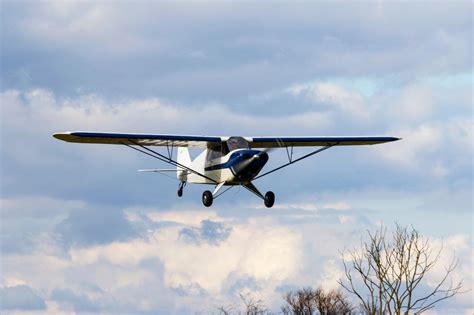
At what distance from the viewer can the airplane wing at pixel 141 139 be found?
44.6 meters

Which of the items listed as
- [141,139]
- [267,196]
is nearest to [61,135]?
[141,139]

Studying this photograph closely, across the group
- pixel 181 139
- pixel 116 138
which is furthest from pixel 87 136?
pixel 181 139

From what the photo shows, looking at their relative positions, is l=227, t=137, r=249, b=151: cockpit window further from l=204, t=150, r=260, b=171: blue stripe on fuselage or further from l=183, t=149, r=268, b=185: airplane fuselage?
l=204, t=150, r=260, b=171: blue stripe on fuselage

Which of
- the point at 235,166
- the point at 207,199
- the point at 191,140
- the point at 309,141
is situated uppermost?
the point at 309,141

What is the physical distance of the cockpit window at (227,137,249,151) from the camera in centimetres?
4591

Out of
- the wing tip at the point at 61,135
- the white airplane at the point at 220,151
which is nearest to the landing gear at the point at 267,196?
the white airplane at the point at 220,151

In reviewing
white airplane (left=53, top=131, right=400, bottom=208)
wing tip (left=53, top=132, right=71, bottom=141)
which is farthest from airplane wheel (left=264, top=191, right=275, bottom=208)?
wing tip (left=53, top=132, right=71, bottom=141)

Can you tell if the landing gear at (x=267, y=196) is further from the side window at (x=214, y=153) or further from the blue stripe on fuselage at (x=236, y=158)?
the side window at (x=214, y=153)

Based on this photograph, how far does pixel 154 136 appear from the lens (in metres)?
46.3

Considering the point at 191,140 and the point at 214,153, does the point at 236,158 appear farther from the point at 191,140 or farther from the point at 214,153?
the point at 191,140

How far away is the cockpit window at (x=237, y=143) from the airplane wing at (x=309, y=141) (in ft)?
7.45

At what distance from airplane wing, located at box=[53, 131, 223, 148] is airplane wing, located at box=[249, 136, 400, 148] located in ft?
8.99

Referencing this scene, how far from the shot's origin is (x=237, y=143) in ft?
151

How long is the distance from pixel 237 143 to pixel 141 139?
4277 millimetres
